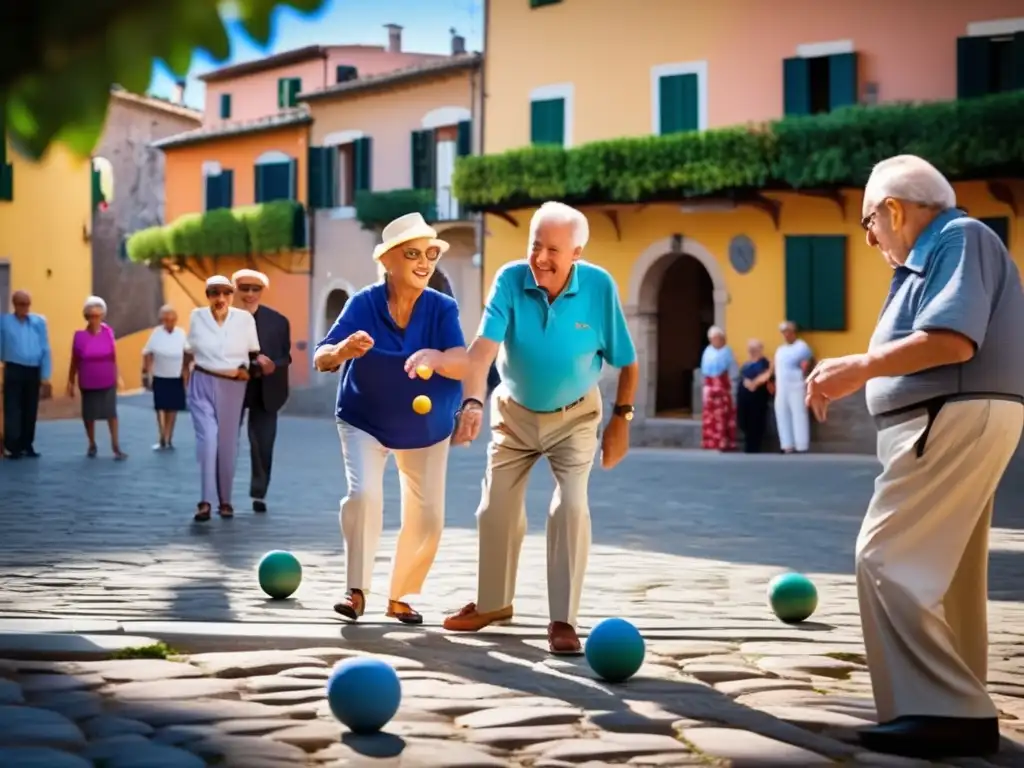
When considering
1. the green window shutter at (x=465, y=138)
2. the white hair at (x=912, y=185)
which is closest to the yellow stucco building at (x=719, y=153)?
the green window shutter at (x=465, y=138)

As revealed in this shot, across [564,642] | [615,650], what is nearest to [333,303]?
[564,642]

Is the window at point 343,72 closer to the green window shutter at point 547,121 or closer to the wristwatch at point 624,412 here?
the green window shutter at point 547,121

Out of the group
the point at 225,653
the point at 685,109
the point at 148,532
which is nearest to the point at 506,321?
the point at 225,653

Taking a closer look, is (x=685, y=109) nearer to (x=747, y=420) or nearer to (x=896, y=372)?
(x=747, y=420)

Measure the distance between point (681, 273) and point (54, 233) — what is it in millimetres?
17561

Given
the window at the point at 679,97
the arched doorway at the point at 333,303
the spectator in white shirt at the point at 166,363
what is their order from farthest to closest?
the arched doorway at the point at 333,303, the window at the point at 679,97, the spectator in white shirt at the point at 166,363

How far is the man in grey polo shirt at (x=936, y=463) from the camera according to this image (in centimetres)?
496

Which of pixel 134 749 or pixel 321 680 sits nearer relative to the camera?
pixel 134 749

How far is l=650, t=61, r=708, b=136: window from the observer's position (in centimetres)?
2894

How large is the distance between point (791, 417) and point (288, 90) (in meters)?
25.6

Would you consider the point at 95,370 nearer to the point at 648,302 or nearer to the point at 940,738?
the point at 648,302

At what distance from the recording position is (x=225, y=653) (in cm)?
650

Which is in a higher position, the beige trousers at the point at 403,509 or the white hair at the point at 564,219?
the white hair at the point at 564,219

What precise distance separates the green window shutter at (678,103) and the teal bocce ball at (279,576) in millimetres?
21367
